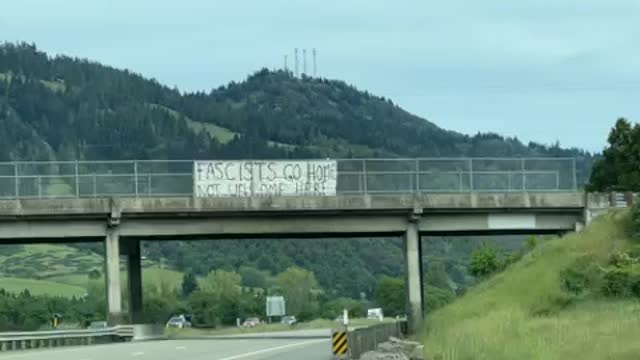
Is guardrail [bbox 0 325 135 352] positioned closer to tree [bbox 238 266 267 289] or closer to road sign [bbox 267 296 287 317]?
road sign [bbox 267 296 287 317]

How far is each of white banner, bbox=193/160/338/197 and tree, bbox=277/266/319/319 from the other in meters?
92.2

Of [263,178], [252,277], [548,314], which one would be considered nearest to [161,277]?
[252,277]

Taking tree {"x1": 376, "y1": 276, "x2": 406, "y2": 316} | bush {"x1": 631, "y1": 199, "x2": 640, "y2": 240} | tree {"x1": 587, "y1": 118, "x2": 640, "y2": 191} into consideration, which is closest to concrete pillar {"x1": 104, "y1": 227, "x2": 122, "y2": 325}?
bush {"x1": 631, "y1": 199, "x2": 640, "y2": 240}

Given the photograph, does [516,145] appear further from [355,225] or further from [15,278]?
[355,225]

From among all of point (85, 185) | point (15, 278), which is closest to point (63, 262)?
point (15, 278)

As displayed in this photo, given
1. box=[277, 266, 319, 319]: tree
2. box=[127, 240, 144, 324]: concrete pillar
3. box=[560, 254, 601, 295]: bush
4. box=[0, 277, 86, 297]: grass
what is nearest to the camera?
box=[560, 254, 601, 295]: bush

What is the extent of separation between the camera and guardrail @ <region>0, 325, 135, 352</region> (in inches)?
1884

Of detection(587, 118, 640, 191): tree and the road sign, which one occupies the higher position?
detection(587, 118, 640, 191): tree

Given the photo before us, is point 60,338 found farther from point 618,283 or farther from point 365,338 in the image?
point 618,283

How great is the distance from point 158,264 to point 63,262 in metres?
13.3

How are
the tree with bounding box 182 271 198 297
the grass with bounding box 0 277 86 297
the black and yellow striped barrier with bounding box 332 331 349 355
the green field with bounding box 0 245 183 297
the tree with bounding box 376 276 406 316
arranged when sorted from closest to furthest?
1. the black and yellow striped barrier with bounding box 332 331 349 355
2. the tree with bounding box 376 276 406 316
3. the grass with bounding box 0 277 86 297
4. the green field with bounding box 0 245 183 297
5. the tree with bounding box 182 271 198 297

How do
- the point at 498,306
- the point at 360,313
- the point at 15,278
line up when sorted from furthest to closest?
the point at 15,278 → the point at 360,313 → the point at 498,306

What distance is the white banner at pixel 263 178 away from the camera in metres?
58.4

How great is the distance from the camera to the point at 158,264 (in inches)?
6983
